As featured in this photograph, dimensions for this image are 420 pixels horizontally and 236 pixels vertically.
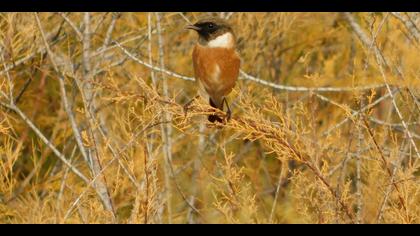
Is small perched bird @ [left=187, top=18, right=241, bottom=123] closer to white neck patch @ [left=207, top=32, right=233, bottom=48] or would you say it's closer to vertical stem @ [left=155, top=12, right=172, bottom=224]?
white neck patch @ [left=207, top=32, right=233, bottom=48]

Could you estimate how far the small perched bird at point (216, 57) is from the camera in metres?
4.44

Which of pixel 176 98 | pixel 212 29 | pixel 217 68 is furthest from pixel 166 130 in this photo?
pixel 176 98

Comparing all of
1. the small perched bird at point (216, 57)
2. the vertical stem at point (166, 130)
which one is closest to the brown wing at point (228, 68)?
the small perched bird at point (216, 57)

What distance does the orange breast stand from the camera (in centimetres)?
444

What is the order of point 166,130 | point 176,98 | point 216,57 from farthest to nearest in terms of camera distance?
point 176,98 → point 166,130 → point 216,57

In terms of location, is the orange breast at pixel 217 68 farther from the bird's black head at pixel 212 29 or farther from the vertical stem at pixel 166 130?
the vertical stem at pixel 166 130

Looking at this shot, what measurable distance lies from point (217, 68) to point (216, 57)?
6 centimetres

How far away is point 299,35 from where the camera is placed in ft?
23.8

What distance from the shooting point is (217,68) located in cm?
445

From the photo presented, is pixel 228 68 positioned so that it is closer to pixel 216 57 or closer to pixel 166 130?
pixel 216 57

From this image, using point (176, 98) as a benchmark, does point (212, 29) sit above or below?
above

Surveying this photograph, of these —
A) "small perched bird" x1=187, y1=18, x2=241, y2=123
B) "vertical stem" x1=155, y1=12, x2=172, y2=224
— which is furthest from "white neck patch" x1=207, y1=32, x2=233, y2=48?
"vertical stem" x1=155, y1=12, x2=172, y2=224
